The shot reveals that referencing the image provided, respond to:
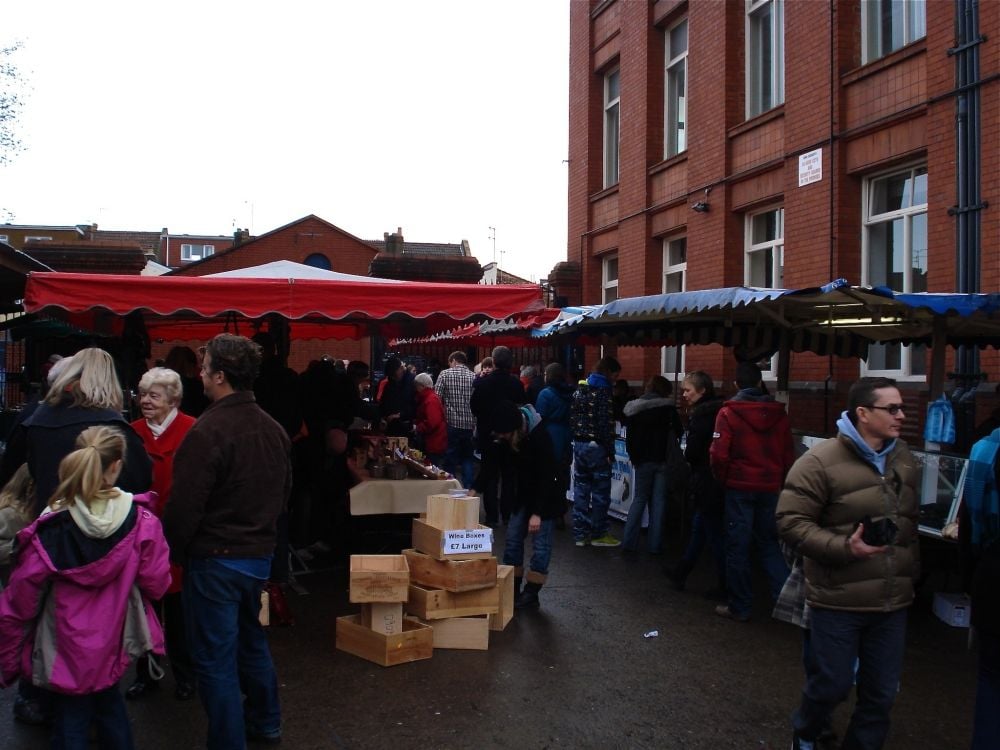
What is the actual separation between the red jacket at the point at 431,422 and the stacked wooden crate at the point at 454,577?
4.75 metres

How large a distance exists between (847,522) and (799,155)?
8869 mm

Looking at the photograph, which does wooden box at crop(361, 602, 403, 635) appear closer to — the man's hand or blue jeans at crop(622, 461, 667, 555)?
the man's hand

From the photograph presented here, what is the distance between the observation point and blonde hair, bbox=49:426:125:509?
3523 millimetres

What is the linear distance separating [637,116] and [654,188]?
1.42 metres

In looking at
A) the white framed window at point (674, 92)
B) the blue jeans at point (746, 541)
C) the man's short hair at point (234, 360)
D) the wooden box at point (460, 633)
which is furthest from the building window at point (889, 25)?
the man's short hair at point (234, 360)

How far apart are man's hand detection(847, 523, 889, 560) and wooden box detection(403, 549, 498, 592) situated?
9.29 feet

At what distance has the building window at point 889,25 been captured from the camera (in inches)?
408

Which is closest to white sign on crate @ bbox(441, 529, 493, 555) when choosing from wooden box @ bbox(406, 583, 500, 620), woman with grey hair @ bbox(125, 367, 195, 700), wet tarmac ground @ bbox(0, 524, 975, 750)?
wooden box @ bbox(406, 583, 500, 620)

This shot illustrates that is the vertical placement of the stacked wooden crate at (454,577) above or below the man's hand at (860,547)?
below

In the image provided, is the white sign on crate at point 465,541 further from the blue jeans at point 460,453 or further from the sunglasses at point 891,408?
the blue jeans at point 460,453

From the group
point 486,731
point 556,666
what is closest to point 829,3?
point 556,666

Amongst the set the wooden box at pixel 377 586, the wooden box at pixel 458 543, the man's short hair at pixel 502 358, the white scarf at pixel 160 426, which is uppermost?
the man's short hair at pixel 502 358


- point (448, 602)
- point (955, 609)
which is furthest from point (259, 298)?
point (955, 609)

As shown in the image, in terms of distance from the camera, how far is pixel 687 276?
1433cm
